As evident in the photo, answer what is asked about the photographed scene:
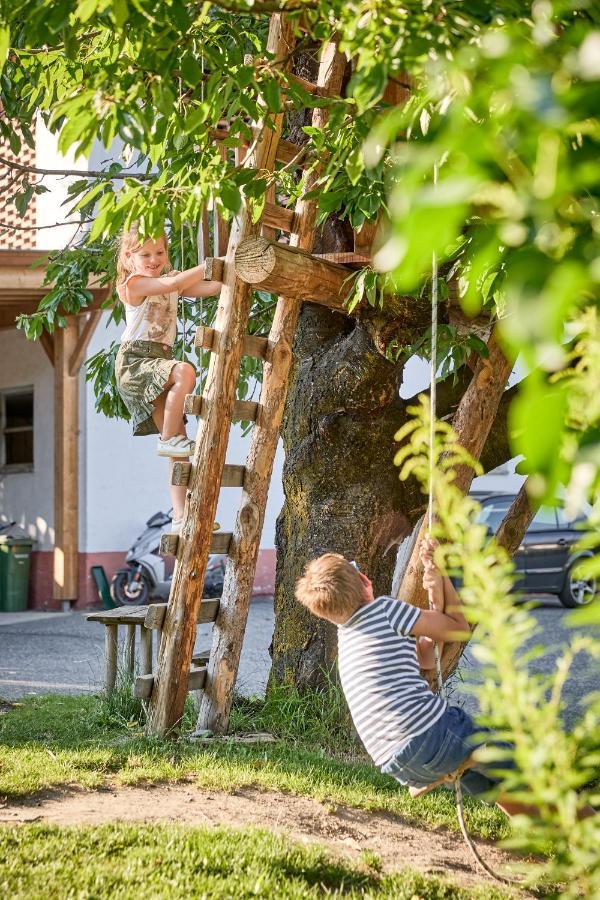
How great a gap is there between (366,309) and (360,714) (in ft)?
8.85

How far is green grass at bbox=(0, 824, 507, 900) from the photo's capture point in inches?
139

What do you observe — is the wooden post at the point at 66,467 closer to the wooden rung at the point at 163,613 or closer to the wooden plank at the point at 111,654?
the wooden plank at the point at 111,654

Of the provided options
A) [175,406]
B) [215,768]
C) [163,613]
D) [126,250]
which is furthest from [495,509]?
[126,250]

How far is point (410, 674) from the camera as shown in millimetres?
3961

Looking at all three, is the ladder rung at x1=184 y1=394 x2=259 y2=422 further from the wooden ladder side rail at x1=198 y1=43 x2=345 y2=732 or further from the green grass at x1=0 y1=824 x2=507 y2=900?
the green grass at x1=0 y1=824 x2=507 y2=900

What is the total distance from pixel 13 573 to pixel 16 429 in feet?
8.14

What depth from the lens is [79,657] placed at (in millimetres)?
10625

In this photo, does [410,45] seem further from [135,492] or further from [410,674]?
[135,492]

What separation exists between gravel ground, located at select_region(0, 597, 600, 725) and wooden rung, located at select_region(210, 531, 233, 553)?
1.54 meters

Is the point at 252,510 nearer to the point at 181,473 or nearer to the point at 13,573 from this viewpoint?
the point at 181,473

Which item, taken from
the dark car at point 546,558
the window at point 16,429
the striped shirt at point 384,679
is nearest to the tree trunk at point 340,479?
the striped shirt at point 384,679

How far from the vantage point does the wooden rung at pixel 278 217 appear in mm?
5648

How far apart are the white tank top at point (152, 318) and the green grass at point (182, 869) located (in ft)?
8.30

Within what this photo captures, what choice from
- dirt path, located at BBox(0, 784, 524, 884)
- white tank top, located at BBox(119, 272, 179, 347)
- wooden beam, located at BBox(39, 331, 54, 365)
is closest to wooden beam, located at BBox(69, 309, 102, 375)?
wooden beam, located at BBox(39, 331, 54, 365)
